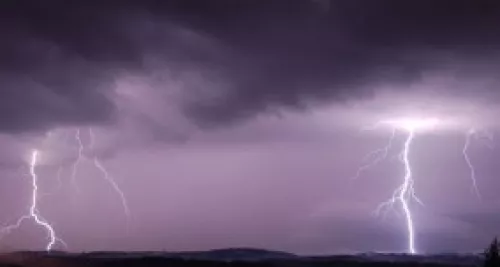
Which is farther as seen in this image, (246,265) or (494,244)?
(246,265)

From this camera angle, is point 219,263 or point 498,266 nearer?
point 498,266

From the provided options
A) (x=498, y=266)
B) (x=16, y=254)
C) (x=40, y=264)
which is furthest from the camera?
(x=16, y=254)

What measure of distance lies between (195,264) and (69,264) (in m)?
29.1

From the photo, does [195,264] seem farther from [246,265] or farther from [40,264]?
[40,264]

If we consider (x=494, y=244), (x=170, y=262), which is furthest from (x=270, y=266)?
(x=494, y=244)

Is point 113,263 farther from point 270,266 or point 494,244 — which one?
point 494,244

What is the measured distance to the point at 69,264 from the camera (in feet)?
636

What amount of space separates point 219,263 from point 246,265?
256 inches

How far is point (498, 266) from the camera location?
187 ft

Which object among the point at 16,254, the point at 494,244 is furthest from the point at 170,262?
the point at 494,244

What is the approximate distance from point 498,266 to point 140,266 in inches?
5646

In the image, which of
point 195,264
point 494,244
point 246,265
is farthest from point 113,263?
point 494,244

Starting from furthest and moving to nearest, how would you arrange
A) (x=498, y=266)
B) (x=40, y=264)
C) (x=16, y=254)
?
(x=16, y=254) < (x=40, y=264) < (x=498, y=266)

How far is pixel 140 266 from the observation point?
192 meters
